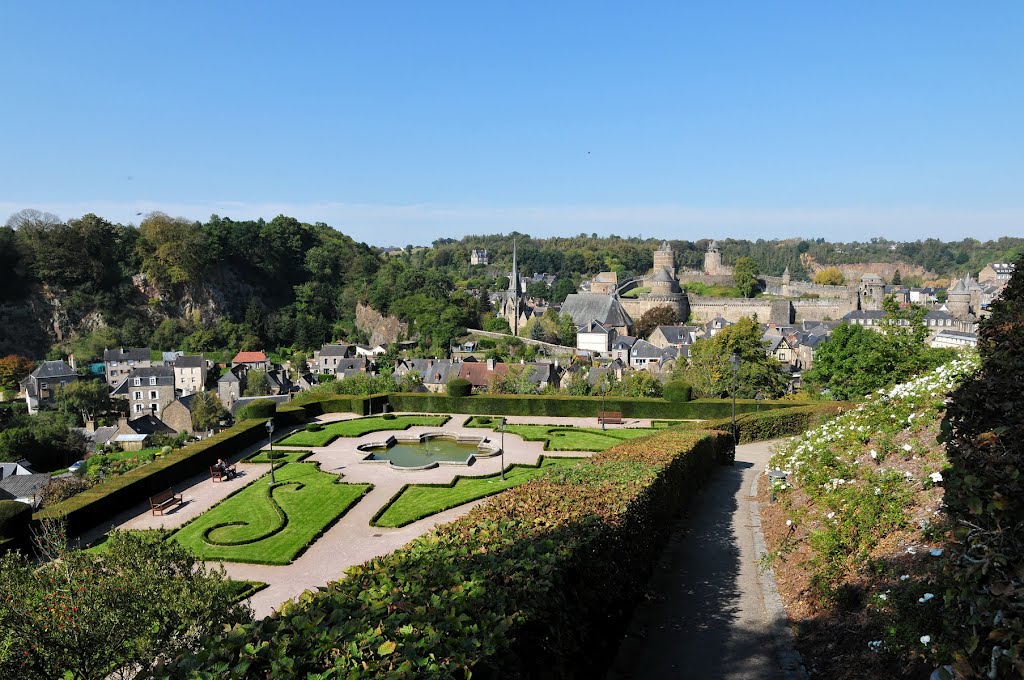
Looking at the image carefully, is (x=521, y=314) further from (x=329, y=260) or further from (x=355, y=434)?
(x=355, y=434)

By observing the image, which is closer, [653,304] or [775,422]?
[775,422]

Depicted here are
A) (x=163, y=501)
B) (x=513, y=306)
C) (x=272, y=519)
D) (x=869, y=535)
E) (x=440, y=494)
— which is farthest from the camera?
(x=513, y=306)

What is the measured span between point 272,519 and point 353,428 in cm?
1248

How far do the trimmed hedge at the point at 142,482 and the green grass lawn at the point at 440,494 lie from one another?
8.07m

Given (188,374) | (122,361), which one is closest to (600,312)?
(188,374)

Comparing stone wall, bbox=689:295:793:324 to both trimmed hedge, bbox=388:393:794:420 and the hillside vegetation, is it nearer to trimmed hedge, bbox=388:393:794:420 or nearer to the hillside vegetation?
trimmed hedge, bbox=388:393:794:420

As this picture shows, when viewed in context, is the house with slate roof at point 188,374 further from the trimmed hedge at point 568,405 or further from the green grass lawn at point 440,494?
the green grass lawn at point 440,494

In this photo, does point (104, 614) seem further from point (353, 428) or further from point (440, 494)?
point (353, 428)

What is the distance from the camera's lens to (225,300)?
85125 millimetres

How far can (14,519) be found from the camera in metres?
16.5

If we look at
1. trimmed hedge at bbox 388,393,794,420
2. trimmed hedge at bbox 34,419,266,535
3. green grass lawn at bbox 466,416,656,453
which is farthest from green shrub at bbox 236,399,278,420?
green grass lawn at bbox 466,416,656,453

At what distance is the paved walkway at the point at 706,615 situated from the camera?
30.2 feet

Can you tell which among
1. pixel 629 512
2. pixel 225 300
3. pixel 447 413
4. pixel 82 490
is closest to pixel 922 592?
pixel 629 512

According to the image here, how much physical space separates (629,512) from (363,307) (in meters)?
84.9
